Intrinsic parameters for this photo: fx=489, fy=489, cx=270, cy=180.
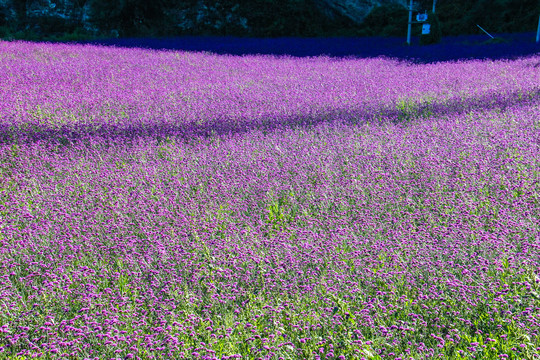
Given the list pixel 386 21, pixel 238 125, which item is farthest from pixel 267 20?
pixel 238 125

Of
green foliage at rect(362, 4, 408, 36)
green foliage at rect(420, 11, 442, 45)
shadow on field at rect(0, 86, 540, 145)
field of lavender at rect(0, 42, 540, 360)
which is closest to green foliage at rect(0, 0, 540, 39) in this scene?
green foliage at rect(362, 4, 408, 36)

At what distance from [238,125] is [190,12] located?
16.2 meters

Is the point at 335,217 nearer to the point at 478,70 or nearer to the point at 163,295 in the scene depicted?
the point at 163,295

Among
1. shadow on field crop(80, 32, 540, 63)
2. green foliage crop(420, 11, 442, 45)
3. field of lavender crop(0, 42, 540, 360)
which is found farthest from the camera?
green foliage crop(420, 11, 442, 45)

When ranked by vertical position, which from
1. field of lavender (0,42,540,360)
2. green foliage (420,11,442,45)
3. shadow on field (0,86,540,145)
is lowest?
field of lavender (0,42,540,360)

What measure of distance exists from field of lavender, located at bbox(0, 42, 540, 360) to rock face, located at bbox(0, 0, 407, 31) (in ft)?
47.6

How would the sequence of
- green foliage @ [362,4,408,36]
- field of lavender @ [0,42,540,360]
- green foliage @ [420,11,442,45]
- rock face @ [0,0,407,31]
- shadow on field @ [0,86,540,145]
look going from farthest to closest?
green foliage @ [362,4,408,36] < rock face @ [0,0,407,31] < green foliage @ [420,11,442,45] < shadow on field @ [0,86,540,145] < field of lavender @ [0,42,540,360]

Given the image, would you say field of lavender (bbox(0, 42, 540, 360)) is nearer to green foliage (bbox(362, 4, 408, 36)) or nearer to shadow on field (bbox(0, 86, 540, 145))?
shadow on field (bbox(0, 86, 540, 145))

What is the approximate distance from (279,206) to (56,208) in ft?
4.84

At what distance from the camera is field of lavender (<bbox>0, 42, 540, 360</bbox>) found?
196 centimetres

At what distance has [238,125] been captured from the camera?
18.0 feet

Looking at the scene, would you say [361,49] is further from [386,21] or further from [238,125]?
[238,125]

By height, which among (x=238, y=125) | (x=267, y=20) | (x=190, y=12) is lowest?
(x=238, y=125)

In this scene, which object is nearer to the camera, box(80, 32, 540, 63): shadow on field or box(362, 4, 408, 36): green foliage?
box(80, 32, 540, 63): shadow on field
